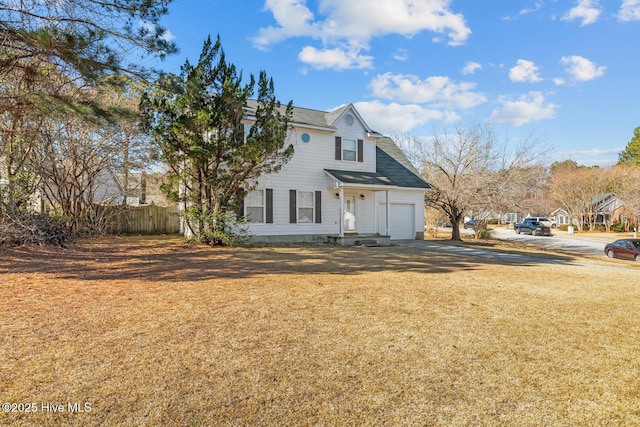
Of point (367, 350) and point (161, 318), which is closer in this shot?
point (367, 350)

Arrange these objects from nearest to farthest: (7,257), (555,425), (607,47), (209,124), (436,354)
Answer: (555,425) → (436,354) → (7,257) → (209,124) → (607,47)

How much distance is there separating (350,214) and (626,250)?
1518 cm

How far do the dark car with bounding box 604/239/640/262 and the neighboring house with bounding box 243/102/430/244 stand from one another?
36.0ft

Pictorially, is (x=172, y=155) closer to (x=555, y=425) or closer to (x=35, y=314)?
(x=35, y=314)

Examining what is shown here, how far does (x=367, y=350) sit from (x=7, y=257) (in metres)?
9.96

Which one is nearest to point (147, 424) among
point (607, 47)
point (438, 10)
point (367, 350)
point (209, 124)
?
point (367, 350)

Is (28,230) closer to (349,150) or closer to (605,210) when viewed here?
(349,150)

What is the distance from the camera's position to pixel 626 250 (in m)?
20.0

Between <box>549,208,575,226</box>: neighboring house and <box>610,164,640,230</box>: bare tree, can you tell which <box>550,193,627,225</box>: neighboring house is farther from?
<box>549,208,575,226</box>: neighboring house

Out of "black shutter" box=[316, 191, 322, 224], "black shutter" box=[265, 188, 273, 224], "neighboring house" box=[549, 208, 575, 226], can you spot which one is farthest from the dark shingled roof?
"neighboring house" box=[549, 208, 575, 226]

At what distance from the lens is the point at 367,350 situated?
12.9ft

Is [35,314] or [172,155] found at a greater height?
[172,155]

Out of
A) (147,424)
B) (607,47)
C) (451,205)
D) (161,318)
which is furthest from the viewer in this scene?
(451,205)

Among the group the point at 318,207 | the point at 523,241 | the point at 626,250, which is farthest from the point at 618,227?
the point at 318,207
